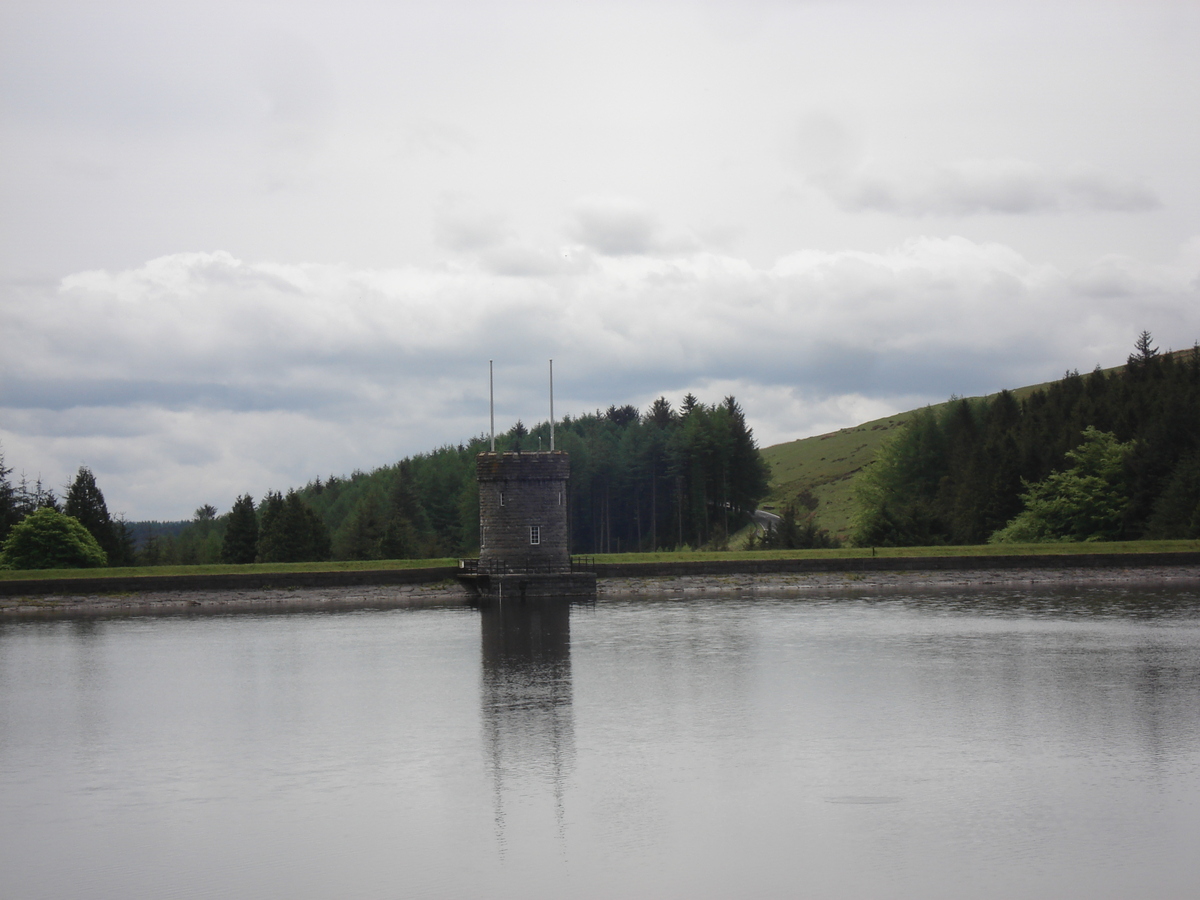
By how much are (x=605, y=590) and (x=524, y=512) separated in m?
5.38

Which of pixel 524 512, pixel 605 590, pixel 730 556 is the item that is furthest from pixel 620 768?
pixel 730 556

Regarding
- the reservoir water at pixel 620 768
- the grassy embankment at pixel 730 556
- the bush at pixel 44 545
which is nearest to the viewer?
the reservoir water at pixel 620 768

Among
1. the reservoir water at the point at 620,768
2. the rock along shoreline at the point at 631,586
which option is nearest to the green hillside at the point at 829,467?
the rock along shoreline at the point at 631,586

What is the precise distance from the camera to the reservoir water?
1475 centimetres

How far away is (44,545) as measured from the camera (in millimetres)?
56938

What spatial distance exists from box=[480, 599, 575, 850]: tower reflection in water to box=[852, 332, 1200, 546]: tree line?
112ft

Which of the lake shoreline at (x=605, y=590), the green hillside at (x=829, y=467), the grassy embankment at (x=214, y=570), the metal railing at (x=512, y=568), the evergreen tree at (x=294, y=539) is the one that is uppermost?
the green hillside at (x=829, y=467)

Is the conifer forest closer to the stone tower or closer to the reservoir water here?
the stone tower

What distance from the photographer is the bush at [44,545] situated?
56781 mm

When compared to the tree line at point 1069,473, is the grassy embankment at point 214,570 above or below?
below

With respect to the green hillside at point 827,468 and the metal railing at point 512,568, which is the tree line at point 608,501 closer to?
the green hillside at point 827,468

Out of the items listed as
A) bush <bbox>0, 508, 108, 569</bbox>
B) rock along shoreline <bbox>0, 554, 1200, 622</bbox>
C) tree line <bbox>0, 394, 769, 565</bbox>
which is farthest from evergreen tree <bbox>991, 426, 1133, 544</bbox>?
bush <bbox>0, 508, 108, 569</bbox>

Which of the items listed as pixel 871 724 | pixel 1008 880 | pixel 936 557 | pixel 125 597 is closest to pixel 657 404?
pixel 936 557

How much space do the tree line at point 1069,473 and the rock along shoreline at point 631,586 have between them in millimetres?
9863
